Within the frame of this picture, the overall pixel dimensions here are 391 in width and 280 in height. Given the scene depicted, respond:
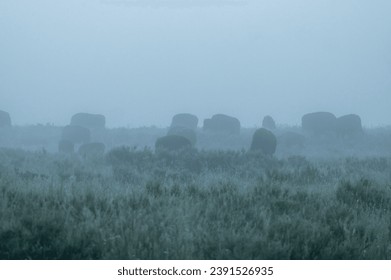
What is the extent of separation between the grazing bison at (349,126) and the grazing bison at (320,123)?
621 millimetres

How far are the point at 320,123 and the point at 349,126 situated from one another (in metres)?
3.08

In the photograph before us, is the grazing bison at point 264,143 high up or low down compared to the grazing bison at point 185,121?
down

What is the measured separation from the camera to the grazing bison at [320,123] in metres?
44.7

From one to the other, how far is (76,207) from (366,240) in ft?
13.9

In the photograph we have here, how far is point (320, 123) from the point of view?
149 ft

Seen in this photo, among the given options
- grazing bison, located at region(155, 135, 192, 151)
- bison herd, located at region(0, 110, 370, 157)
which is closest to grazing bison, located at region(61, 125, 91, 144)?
bison herd, located at region(0, 110, 370, 157)

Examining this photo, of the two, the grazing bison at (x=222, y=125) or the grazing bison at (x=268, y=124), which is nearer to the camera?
the grazing bison at (x=222, y=125)

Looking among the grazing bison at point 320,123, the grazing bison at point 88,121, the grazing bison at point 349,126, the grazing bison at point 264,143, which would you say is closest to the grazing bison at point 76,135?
the grazing bison at point 88,121

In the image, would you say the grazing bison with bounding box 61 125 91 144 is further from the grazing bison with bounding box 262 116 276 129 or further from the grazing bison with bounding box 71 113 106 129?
the grazing bison with bounding box 262 116 276 129

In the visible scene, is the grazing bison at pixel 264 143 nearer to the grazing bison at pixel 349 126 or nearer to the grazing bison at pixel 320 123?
the grazing bison at pixel 349 126

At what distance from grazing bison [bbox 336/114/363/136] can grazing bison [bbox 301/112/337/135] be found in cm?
62

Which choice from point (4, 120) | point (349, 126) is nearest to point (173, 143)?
point (349, 126)

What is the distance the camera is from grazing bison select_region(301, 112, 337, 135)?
4466cm

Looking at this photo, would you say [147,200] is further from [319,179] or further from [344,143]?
[344,143]
